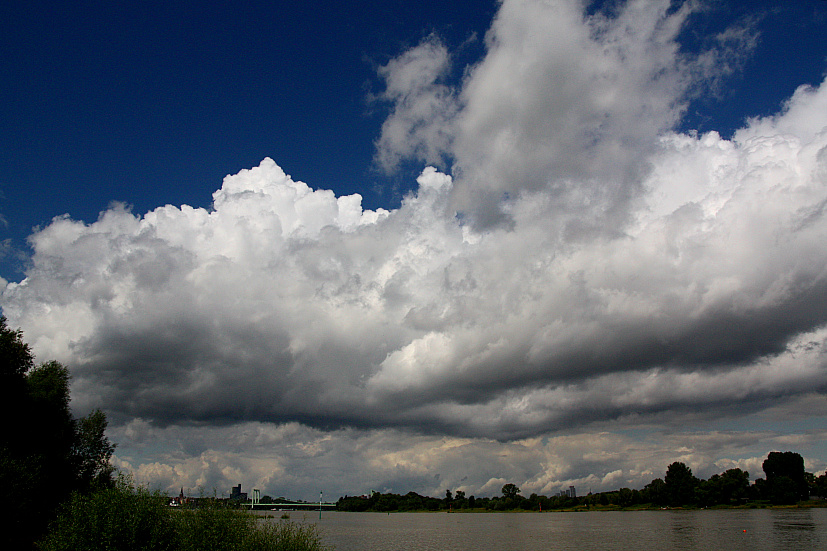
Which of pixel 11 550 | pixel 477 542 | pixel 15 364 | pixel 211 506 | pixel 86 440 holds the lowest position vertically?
pixel 477 542

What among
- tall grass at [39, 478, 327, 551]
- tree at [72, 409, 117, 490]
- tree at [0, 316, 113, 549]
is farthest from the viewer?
tree at [72, 409, 117, 490]

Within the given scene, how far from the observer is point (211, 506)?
51688mm

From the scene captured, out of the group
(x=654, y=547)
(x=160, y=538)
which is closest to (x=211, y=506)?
(x=160, y=538)

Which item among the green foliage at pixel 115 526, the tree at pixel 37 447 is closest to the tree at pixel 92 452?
the tree at pixel 37 447

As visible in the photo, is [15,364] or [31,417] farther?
[31,417]

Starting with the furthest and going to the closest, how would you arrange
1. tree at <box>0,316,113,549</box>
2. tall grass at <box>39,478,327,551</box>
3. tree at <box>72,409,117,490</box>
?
tree at <box>72,409,117,490</box>, tree at <box>0,316,113,549</box>, tall grass at <box>39,478,327,551</box>

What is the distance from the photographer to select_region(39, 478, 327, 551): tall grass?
48719 mm

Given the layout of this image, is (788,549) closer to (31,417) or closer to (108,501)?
(108,501)

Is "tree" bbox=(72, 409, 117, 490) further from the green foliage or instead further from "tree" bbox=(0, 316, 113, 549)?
the green foliage

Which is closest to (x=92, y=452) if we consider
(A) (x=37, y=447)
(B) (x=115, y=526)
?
(A) (x=37, y=447)

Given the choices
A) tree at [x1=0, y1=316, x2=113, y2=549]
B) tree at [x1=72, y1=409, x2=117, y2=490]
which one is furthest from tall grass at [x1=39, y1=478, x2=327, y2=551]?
tree at [x1=72, y1=409, x2=117, y2=490]

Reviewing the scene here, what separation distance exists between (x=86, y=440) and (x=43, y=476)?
84.6 ft

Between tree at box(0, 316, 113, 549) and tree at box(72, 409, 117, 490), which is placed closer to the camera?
tree at box(0, 316, 113, 549)

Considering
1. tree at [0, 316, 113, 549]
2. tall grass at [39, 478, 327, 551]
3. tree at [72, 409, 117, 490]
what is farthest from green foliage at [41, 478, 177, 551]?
tree at [72, 409, 117, 490]
